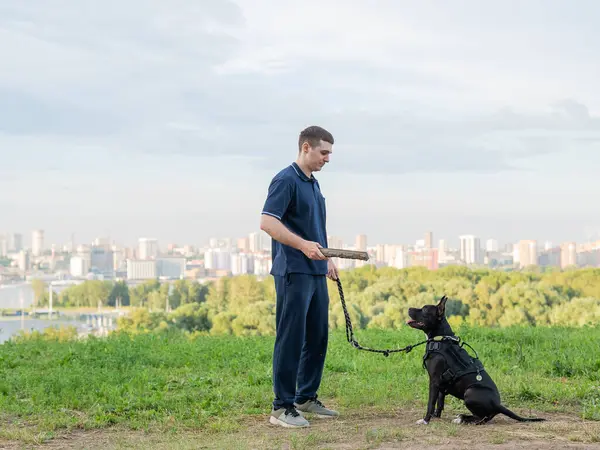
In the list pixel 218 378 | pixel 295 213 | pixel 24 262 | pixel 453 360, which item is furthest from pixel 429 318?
pixel 24 262

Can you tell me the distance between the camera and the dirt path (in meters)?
5.49

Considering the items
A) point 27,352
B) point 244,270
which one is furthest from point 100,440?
point 244,270

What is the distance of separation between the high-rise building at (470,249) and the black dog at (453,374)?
34933 mm

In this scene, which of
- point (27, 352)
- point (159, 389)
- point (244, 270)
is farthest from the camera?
point (244, 270)

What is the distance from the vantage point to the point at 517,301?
3123 cm

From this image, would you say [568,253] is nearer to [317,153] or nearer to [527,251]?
[527,251]

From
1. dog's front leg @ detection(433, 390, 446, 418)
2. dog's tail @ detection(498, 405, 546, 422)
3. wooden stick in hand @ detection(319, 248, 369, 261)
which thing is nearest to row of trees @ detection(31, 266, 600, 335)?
dog's front leg @ detection(433, 390, 446, 418)

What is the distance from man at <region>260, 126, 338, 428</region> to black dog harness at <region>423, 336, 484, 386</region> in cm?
99

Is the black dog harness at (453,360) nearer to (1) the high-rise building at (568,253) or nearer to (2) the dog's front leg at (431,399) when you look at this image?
(2) the dog's front leg at (431,399)

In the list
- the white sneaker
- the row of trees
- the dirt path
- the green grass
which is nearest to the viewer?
the dirt path

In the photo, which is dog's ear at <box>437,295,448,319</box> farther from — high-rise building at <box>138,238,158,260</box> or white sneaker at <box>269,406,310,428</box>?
high-rise building at <box>138,238,158,260</box>

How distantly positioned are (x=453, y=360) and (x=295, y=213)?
5.70 ft

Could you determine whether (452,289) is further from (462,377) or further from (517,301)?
(462,377)

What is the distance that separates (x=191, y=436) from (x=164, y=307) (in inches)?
1124
